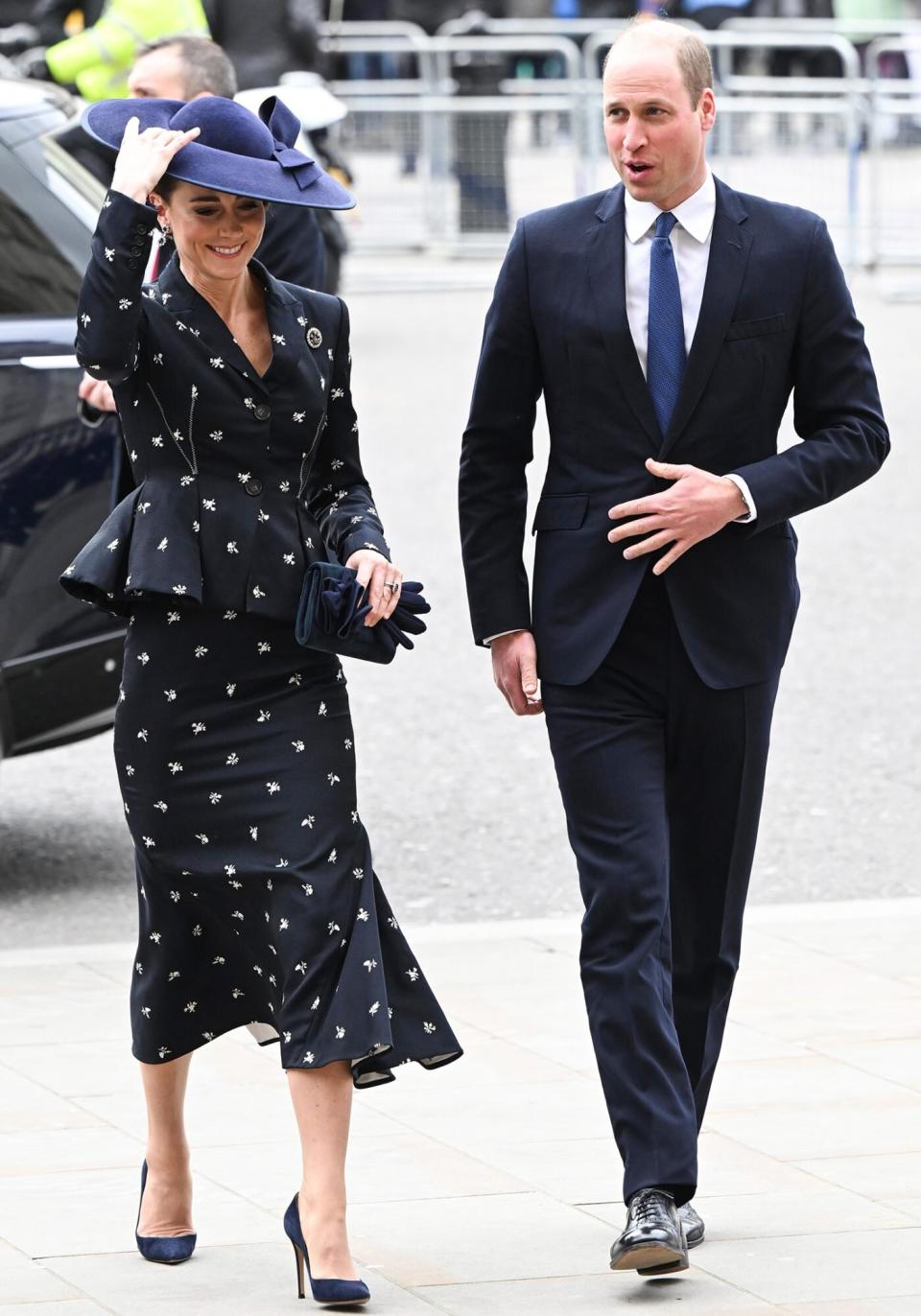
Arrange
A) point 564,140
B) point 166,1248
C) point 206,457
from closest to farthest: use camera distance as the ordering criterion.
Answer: point 206,457 → point 166,1248 → point 564,140

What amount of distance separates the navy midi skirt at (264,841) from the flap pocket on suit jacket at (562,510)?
446mm

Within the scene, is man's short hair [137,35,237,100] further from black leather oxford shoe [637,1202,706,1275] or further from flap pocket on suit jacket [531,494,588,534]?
black leather oxford shoe [637,1202,706,1275]

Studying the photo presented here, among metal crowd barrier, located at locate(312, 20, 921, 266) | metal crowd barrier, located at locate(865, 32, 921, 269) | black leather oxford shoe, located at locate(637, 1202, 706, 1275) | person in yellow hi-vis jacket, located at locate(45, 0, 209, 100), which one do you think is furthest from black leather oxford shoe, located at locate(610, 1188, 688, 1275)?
metal crowd barrier, located at locate(865, 32, 921, 269)

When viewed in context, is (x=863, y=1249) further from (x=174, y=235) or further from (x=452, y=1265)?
(x=174, y=235)

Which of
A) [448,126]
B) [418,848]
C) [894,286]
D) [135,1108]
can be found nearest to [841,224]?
[894,286]

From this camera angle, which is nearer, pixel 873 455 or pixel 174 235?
pixel 174 235

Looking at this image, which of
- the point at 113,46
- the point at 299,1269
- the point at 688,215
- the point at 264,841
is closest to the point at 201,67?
the point at 688,215

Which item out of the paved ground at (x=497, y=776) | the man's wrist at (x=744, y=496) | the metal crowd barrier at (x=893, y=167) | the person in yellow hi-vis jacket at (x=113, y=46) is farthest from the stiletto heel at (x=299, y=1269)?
the metal crowd barrier at (x=893, y=167)

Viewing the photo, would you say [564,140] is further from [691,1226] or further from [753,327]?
[691,1226]

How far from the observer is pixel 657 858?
421 centimetres

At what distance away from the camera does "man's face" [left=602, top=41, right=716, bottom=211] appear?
13.7 ft

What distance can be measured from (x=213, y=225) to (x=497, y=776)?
410cm

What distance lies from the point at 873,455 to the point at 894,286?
1313 centimetres

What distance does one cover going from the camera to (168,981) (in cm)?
420
